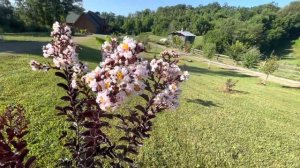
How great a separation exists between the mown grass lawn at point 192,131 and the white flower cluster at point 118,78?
3865 mm

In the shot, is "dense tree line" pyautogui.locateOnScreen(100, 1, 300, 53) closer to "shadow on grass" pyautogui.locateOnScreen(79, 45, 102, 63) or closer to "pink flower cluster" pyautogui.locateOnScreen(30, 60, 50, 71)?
"shadow on grass" pyautogui.locateOnScreen(79, 45, 102, 63)

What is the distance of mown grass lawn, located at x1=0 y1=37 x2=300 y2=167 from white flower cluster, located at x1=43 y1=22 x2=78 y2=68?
11.0 ft

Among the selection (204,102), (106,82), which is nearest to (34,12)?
(204,102)

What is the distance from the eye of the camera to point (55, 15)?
4381 cm

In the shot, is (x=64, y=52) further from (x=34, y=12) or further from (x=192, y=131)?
(x=34, y=12)

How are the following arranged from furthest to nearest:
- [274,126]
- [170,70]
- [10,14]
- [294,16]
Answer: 1. [294,16]
2. [10,14]
3. [274,126]
4. [170,70]

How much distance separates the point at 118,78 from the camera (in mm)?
1954

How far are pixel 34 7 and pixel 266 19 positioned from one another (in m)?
63.1

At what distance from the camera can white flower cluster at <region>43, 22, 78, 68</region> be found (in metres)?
2.52

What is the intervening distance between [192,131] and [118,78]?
6776mm

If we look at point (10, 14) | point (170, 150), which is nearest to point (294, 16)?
point (10, 14)

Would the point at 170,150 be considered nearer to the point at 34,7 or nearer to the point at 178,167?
the point at 178,167

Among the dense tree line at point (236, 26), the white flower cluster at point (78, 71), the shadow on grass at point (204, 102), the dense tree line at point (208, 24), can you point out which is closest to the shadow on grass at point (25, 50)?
the shadow on grass at point (204, 102)

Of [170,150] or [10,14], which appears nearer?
[170,150]
